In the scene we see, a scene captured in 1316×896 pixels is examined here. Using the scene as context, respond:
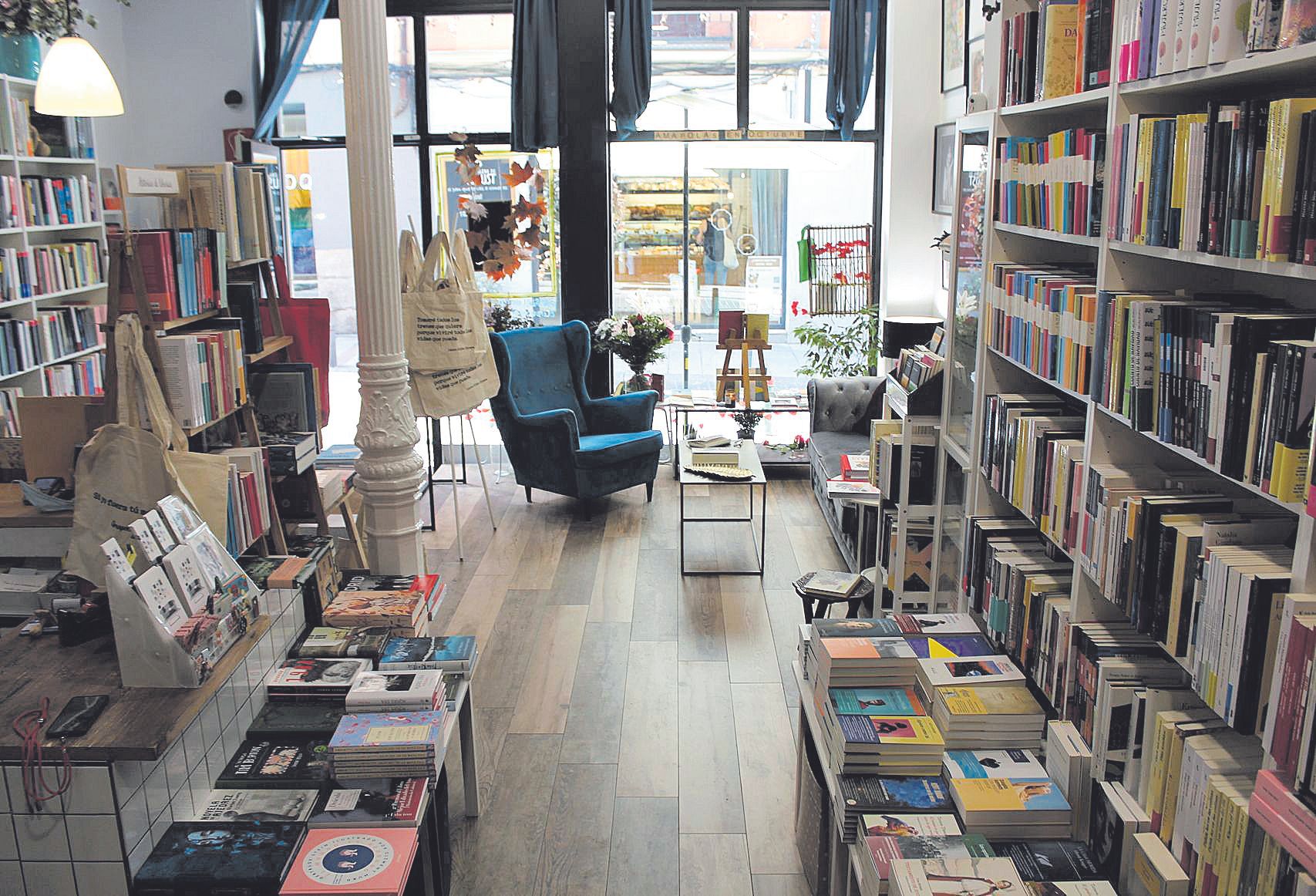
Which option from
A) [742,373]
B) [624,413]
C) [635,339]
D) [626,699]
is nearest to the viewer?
[626,699]

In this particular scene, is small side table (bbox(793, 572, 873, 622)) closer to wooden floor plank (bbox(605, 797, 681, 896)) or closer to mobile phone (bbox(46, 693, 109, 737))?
wooden floor plank (bbox(605, 797, 681, 896))

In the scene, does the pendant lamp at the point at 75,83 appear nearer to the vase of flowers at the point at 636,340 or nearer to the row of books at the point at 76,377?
the row of books at the point at 76,377

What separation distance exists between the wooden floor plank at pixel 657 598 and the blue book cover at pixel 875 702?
2.16 metres

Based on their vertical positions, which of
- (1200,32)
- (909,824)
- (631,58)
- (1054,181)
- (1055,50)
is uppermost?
(631,58)

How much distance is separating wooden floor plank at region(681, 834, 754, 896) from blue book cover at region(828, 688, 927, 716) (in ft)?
2.41

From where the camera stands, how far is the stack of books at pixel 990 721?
2.80 m

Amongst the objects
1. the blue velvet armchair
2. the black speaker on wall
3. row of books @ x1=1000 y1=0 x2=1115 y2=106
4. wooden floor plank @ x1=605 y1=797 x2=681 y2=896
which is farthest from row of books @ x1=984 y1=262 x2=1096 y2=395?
the blue velvet armchair

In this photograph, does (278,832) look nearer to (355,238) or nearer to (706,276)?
(355,238)

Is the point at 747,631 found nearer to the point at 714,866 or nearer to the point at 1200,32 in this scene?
the point at 714,866

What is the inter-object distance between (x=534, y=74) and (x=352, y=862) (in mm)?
6204

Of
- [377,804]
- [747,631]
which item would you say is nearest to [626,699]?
[747,631]

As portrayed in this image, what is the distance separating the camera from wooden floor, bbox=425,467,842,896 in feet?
11.2

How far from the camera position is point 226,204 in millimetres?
3980

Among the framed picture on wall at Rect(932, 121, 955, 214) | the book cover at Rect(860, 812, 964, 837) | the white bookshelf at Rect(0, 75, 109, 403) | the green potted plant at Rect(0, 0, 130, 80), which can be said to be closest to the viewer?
the book cover at Rect(860, 812, 964, 837)
